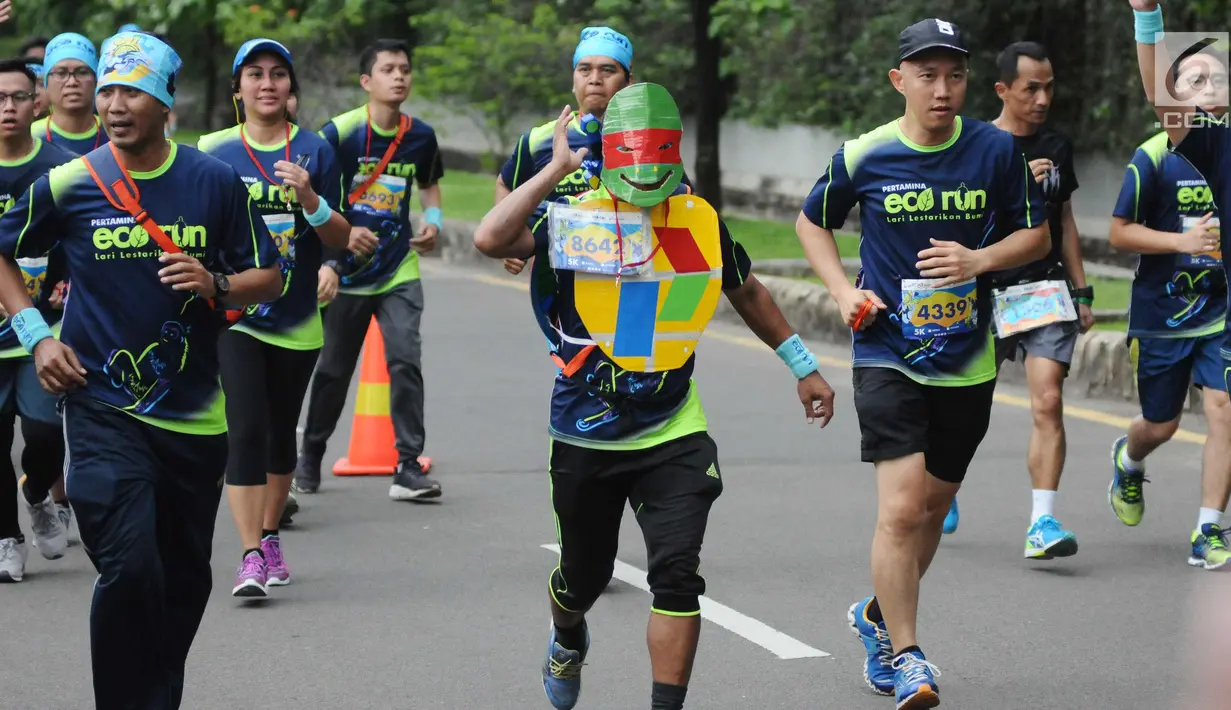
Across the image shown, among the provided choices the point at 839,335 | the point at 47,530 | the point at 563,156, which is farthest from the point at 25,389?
the point at 839,335

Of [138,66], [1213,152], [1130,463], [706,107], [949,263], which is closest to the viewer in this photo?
[138,66]

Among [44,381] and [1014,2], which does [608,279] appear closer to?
[44,381]

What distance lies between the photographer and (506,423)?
11398mm

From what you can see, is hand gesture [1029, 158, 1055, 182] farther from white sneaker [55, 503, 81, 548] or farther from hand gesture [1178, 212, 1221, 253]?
white sneaker [55, 503, 81, 548]

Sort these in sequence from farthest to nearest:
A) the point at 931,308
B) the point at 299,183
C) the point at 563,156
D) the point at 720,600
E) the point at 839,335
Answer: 1. the point at 839,335
2. the point at 720,600
3. the point at 299,183
4. the point at 931,308
5. the point at 563,156

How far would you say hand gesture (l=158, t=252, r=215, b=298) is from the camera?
5.23 meters

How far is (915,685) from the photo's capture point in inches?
217

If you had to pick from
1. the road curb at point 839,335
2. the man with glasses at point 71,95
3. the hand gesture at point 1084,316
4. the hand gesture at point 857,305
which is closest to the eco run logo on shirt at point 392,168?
the man with glasses at point 71,95

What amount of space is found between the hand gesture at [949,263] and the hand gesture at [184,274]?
2257mm

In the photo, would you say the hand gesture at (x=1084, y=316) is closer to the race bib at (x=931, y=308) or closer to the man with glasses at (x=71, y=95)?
the race bib at (x=931, y=308)

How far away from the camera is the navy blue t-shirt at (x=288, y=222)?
759 centimetres

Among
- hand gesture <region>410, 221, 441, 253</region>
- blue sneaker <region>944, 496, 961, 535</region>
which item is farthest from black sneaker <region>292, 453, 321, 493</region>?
blue sneaker <region>944, 496, 961, 535</region>

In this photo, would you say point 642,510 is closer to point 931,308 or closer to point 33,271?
point 931,308
